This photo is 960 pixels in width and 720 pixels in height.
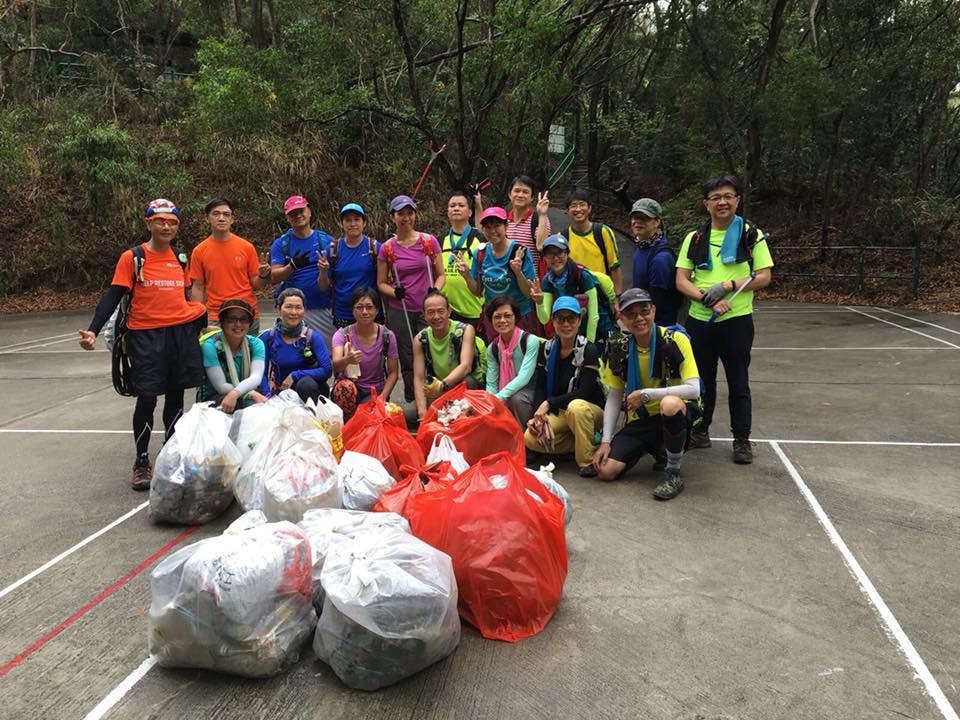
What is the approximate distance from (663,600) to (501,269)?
9.43ft

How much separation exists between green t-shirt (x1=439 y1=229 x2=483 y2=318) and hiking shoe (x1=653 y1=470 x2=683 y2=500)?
218 centimetres

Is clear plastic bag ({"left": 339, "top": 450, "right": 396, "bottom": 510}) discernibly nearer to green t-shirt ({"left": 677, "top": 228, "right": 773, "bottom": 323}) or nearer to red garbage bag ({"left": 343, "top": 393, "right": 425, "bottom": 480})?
red garbage bag ({"left": 343, "top": 393, "right": 425, "bottom": 480})

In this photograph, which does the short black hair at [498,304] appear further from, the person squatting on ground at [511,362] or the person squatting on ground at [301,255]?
the person squatting on ground at [301,255]

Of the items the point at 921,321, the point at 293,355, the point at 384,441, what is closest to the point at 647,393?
the point at 384,441

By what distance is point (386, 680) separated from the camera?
7.70 ft

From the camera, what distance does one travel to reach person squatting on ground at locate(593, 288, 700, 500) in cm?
399

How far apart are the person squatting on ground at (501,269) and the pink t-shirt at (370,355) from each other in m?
0.78

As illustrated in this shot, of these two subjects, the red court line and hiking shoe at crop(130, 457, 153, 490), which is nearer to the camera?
the red court line

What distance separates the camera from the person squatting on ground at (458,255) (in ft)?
18.1

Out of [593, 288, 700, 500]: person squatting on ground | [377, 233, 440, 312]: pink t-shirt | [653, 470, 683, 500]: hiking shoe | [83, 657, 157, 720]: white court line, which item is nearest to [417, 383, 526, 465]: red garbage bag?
[593, 288, 700, 500]: person squatting on ground

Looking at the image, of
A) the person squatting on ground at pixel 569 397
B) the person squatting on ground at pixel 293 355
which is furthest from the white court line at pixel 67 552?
the person squatting on ground at pixel 569 397

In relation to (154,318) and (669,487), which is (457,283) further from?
(669,487)

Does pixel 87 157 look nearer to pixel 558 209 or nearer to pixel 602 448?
pixel 558 209

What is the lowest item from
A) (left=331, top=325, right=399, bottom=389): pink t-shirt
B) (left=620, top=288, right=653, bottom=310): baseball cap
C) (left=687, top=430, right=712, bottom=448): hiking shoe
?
(left=687, top=430, right=712, bottom=448): hiking shoe
